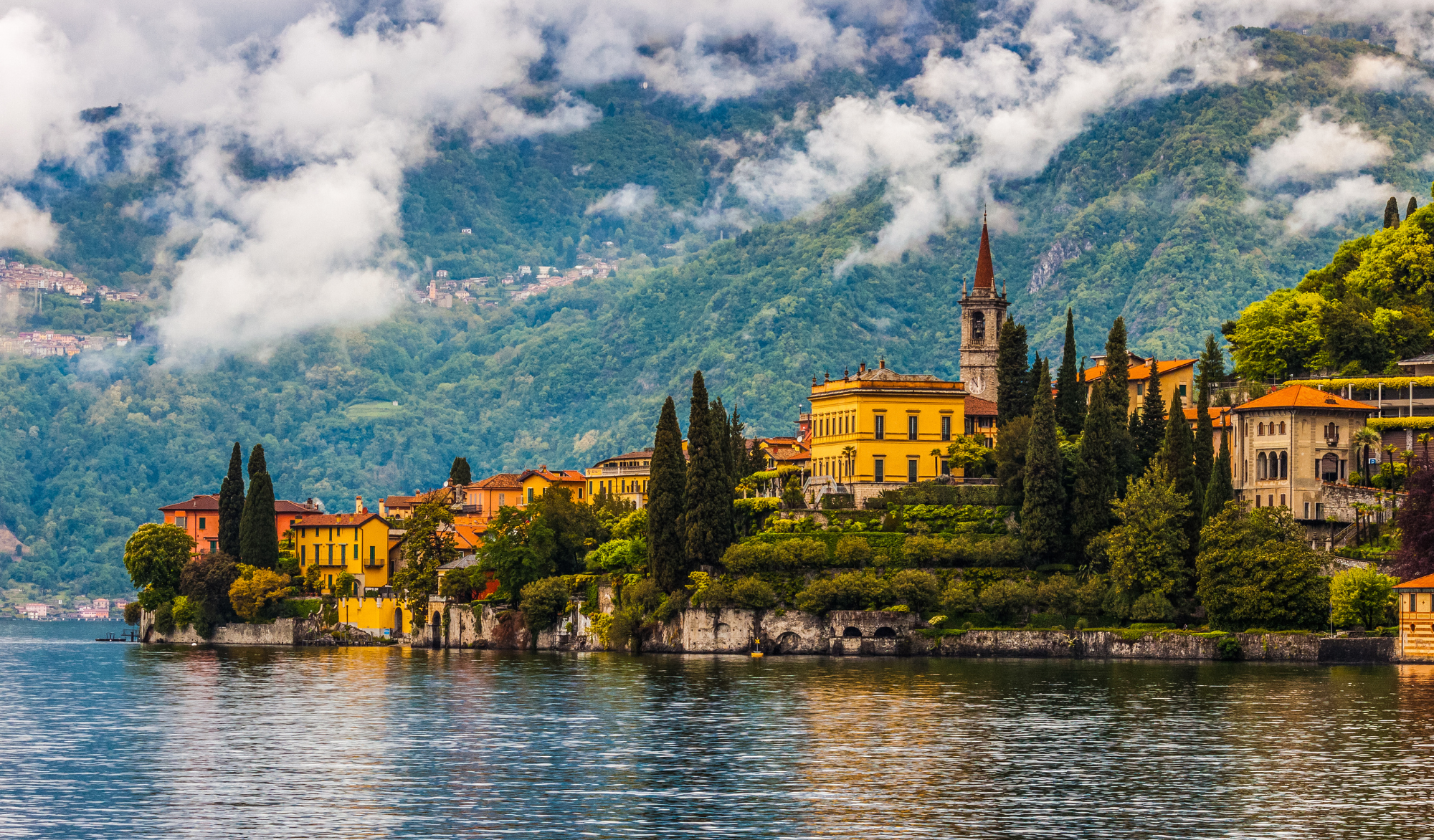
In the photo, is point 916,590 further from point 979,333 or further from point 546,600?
point 979,333

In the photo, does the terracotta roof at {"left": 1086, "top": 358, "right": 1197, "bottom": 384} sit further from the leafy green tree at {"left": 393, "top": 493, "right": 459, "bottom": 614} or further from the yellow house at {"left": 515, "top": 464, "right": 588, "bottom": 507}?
the yellow house at {"left": 515, "top": 464, "right": 588, "bottom": 507}

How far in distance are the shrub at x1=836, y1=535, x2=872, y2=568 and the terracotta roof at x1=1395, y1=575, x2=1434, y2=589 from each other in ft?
97.3

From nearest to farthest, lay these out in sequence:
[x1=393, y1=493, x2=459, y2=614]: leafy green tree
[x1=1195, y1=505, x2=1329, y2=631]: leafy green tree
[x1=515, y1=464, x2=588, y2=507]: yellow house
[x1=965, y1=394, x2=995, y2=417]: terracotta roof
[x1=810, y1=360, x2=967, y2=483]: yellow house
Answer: [x1=1195, y1=505, x2=1329, y2=631]: leafy green tree
[x1=810, y1=360, x2=967, y2=483]: yellow house
[x1=965, y1=394, x2=995, y2=417]: terracotta roof
[x1=393, y1=493, x2=459, y2=614]: leafy green tree
[x1=515, y1=464, x2=588, y2=507]: yellow house

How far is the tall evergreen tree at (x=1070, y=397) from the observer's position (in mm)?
Answer: 122688

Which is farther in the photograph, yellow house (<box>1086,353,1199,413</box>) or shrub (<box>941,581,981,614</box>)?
yellow house (<box>1086,353,1199,413</box>)

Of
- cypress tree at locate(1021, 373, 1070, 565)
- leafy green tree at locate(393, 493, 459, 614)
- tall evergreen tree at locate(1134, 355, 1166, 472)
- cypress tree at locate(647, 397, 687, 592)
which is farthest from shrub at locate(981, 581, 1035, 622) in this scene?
leafy green tree at locate(393, 493, 459, 614)

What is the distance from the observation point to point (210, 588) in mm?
143000

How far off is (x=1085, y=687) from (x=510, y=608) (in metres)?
53.0

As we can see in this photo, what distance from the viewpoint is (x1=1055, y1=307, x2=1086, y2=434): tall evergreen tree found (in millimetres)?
122688

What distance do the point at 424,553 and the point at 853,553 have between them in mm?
40265

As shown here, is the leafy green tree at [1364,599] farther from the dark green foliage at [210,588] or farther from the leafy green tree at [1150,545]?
the dark green foliage at [210,588]

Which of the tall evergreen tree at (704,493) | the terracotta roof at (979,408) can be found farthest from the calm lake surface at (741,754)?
the terracotta roof at (979,408)

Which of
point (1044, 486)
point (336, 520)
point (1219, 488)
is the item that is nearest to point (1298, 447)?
point (1219, 488)

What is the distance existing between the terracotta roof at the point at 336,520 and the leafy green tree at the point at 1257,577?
224 feet
